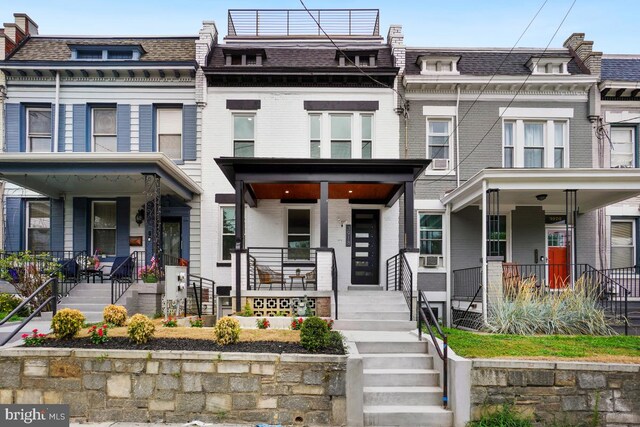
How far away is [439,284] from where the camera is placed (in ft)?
45.8

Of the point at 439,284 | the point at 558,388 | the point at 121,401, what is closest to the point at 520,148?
the point at 439,284

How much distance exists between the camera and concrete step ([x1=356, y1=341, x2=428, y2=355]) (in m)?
7.78

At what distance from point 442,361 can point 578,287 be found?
5778 millimetres

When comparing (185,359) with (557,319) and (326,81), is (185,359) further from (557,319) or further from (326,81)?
(326,81)

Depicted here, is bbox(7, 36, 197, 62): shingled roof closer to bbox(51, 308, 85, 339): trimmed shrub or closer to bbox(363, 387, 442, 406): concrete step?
bbox(51, 308, 85, 339): trimmed shrub

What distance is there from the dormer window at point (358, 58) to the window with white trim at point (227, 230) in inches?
234

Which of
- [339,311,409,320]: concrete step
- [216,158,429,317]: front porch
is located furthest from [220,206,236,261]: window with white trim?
[339,311,409,320]: concrete step

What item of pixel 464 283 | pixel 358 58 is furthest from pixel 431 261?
pixel 358 58

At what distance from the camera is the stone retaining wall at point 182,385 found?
20.7ft

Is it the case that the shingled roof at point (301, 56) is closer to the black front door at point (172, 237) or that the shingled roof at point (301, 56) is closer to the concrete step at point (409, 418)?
the black front door at point (172, 237)

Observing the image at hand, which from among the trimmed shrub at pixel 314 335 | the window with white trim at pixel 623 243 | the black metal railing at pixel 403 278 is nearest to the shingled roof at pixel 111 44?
the black metal railing at pixel 403 278

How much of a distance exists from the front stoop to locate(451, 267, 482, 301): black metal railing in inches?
174

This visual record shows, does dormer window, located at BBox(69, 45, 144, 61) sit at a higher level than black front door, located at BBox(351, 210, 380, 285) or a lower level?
higher

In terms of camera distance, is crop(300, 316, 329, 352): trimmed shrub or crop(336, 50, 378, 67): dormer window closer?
crop(300, 316, 329, 352): trimmed shrub
